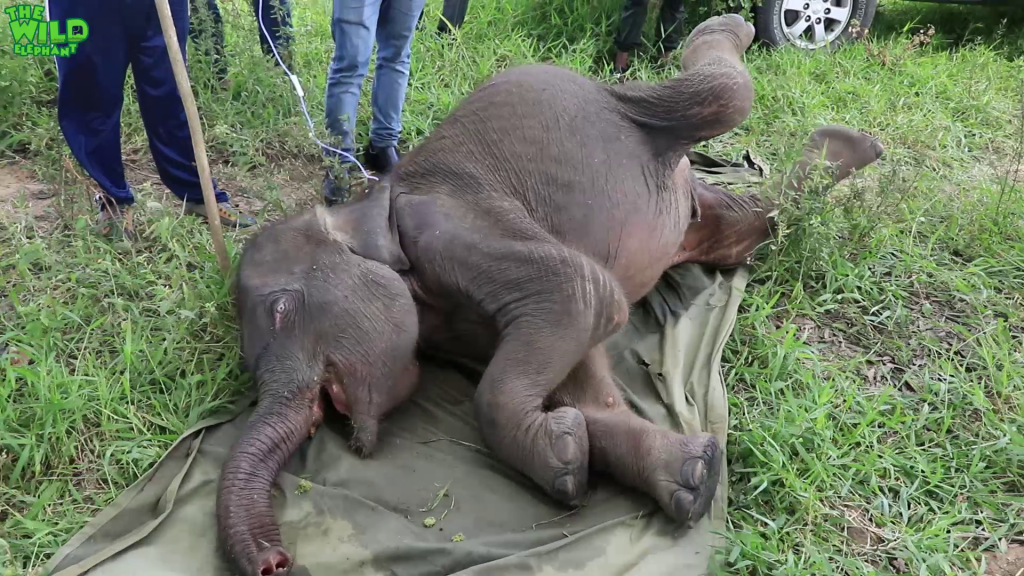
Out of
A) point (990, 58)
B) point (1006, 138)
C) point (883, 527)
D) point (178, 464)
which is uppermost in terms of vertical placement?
point (990, 58)

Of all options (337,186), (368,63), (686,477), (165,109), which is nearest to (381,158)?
(368,63)

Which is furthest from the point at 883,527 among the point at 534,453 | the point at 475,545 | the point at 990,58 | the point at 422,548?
the point at 990,58

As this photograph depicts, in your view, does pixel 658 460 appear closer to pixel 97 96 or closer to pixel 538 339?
pixel 538 339

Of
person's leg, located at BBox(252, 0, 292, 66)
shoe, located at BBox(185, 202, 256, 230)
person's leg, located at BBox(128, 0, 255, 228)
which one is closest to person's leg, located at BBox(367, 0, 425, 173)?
person's leg, located at BBox(252, 0, 292, 66)

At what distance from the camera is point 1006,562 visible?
2.14 metres

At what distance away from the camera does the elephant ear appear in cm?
258

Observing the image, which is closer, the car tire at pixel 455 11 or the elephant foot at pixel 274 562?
the elephant foot at pixel 274 562

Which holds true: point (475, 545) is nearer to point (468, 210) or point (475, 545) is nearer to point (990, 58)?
point (468, 210)

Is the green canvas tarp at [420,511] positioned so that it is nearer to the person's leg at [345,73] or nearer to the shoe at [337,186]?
the shoe at [337,186]

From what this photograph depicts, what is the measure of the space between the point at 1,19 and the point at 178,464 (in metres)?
4.19

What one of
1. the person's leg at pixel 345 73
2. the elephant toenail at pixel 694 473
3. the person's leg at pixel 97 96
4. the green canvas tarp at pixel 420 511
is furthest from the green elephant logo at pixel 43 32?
the elephant toenail at pixel 694 473

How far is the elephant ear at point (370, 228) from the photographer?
8.47ft

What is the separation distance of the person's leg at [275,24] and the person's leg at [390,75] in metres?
0.61

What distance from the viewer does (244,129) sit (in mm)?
4312
